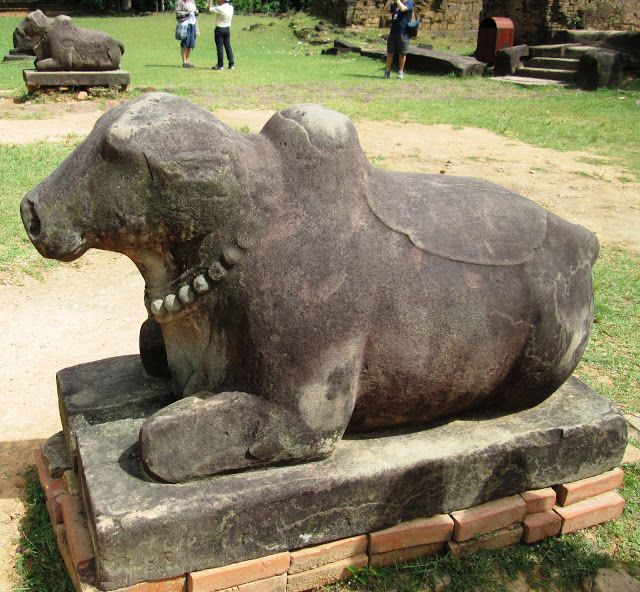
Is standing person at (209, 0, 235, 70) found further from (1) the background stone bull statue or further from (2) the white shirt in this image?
(1) the background stone bull statue

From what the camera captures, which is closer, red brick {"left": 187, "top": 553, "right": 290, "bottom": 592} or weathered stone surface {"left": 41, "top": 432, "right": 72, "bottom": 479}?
red brick {"left": 187, "top": 553, "right": 290, "bottom": 592}

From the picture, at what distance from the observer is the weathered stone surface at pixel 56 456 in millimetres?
2584

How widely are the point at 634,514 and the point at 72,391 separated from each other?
212 centimetres

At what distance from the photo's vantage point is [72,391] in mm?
2646

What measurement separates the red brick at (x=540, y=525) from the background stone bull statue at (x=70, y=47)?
417 inches

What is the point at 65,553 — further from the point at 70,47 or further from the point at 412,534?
the point at 70,47

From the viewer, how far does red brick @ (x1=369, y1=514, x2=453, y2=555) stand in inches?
91.9

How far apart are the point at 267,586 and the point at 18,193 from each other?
491 cm

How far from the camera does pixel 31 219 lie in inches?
81.7

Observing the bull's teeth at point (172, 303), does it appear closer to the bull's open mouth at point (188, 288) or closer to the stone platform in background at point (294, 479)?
the bull's open mouth at point (188, 288)

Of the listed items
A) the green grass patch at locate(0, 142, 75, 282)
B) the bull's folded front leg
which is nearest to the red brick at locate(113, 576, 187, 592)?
the bull's folded front leg

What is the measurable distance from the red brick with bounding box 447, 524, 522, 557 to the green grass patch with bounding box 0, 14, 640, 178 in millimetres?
6443

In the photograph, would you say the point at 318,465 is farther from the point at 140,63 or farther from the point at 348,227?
the point at 140,63

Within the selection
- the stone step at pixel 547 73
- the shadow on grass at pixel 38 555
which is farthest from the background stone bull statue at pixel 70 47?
the shadow on grass at pixel 38 555
